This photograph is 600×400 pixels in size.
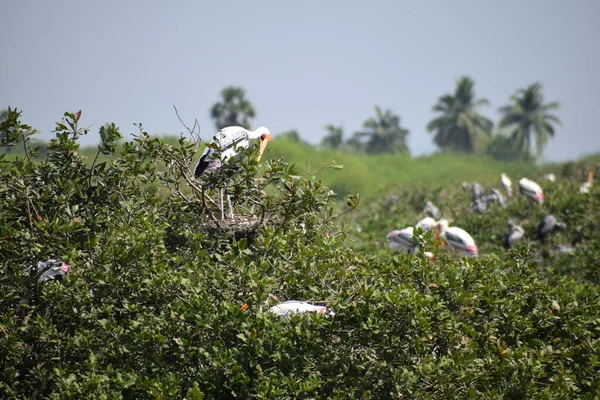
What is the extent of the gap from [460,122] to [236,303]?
47813 millimetres

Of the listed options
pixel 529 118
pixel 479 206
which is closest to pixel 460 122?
pixel 529 118

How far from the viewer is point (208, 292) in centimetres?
597

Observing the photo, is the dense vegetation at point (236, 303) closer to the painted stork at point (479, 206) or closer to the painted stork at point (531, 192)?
the painted stork at point (531, 192)

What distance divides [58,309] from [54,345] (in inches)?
10.5

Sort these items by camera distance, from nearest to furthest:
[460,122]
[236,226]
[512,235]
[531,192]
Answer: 1. [236,226]
2. [512,235]
3. [531,192]
4. [460,122]

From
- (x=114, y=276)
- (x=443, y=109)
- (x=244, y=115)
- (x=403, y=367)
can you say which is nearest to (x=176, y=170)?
(x=114, y=276)

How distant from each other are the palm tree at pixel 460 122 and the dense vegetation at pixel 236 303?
46.0m

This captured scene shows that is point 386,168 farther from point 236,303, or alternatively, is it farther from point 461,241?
point 236,303

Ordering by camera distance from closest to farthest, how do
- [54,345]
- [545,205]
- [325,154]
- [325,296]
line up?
[54,345] → [325,296] → [545,205] → [325,154]

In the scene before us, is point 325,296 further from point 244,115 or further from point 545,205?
point 244,115

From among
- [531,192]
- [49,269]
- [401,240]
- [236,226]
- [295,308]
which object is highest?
[531,192]

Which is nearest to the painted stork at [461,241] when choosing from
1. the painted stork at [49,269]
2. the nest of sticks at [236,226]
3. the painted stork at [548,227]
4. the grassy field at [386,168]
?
the painted stork at [548,227]

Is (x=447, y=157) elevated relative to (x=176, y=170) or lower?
elevated

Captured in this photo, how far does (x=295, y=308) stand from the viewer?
595cm
